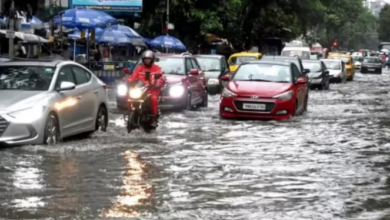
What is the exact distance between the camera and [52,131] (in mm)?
12750

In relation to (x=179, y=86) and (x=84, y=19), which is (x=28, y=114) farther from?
(x=84, y=19)

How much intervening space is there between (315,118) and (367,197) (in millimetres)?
Result: 10811

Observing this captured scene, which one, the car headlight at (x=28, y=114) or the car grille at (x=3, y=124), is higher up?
the car headlight at (x=28, y=114)

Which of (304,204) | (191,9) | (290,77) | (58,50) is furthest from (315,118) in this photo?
(191,9)

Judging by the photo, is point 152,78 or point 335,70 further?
point 335,70

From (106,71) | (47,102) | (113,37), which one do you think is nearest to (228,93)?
(47,102)

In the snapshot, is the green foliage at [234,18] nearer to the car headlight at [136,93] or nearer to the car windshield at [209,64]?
the car windshield at [209,64]

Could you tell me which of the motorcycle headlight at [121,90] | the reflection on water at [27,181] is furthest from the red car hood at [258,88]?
the reflection on water at [27,181]

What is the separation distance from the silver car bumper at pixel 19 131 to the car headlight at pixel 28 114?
0.13 ft

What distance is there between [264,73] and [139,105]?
17.7 feet

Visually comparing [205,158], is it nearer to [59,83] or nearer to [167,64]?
[59,83]

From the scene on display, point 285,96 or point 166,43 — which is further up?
point 166,43

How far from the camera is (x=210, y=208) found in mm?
8195

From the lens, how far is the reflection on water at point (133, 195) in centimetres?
788
